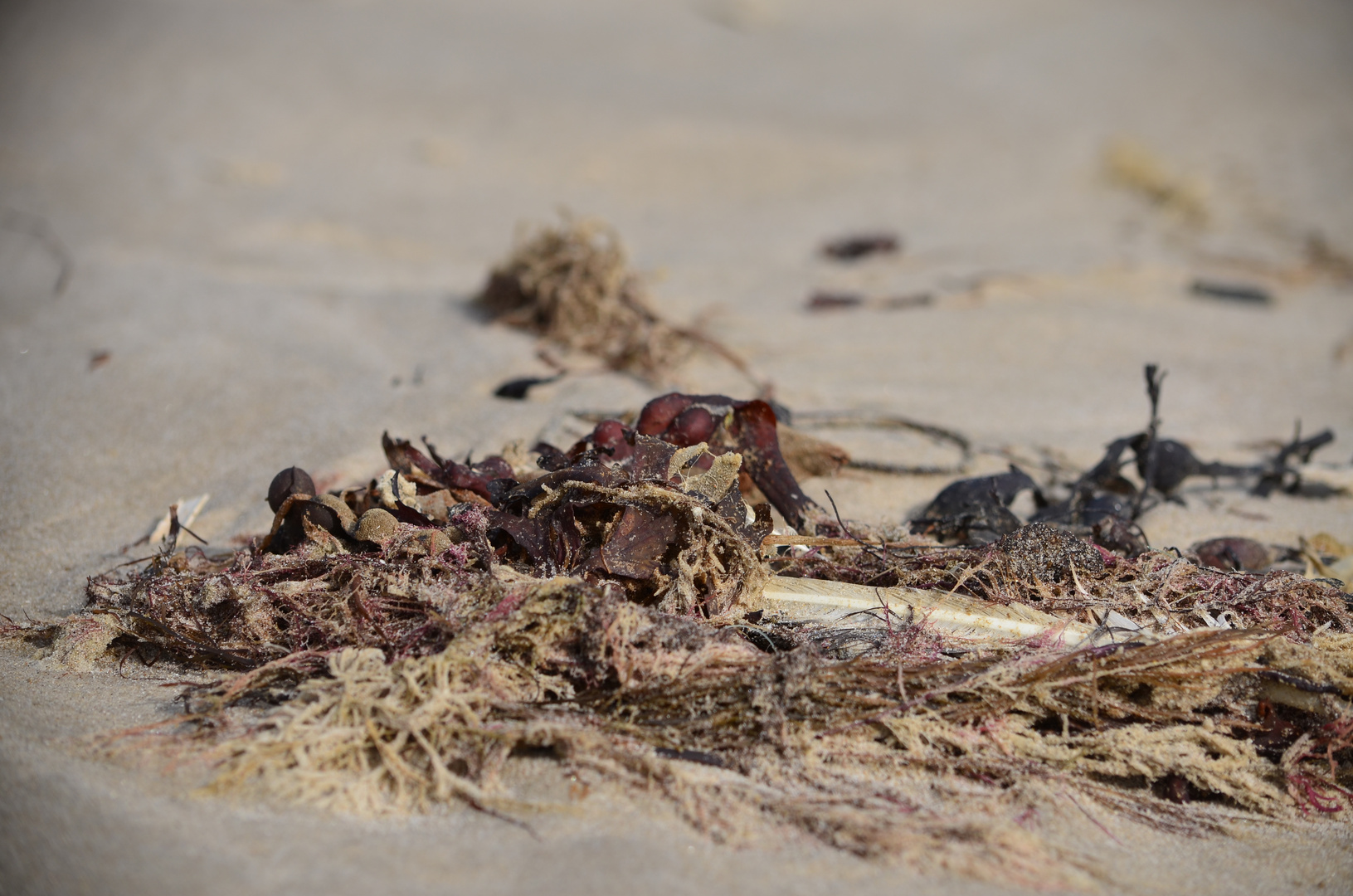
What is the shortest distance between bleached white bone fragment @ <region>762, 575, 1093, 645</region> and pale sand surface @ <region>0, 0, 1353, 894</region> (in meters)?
0.38

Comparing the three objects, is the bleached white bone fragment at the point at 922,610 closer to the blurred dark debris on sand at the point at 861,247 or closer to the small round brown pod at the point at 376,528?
the small round brown pod at the point at 376,528

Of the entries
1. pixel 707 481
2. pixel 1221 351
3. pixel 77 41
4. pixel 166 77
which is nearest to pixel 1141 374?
pixel 1221 351

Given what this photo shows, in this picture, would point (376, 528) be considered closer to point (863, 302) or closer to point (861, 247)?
point (863, 302)

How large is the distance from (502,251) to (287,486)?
13.1 ft

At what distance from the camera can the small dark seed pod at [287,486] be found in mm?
1938

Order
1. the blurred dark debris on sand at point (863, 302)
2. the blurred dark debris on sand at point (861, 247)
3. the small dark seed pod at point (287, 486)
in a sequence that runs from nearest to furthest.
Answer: the small dark seed pod at point (287, 486)
the blurred dark debris on sand at point (863, 302)
the blurred dark debris on sand at point (861, 247)

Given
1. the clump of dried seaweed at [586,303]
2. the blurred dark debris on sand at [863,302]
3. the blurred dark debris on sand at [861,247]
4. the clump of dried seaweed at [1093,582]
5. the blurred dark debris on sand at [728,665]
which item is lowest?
the blurred dark debris on sand at [728,665]

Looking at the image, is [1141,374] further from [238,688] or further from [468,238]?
[468,238]

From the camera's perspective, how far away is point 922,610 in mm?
1748

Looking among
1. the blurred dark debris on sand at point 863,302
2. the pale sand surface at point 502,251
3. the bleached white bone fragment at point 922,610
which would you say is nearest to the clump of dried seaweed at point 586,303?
the pale sand surface at point 502,251

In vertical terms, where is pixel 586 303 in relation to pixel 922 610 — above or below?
above

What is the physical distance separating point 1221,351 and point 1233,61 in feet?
33.6

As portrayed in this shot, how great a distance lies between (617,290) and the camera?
3.88m

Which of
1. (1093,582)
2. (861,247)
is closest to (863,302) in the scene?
(861,247)
